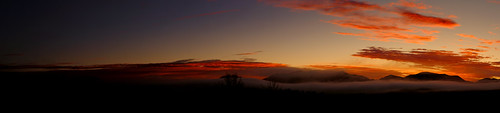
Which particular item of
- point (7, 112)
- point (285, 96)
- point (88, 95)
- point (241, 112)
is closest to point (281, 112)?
point (241, 112)

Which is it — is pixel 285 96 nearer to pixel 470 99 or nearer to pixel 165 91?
pixel 165 91

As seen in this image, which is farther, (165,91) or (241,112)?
(165,91)

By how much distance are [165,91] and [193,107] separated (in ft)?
27.3

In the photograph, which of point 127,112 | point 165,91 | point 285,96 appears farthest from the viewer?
point 285,96

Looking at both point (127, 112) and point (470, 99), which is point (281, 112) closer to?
point (127, 112)

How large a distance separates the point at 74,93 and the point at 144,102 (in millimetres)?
8886

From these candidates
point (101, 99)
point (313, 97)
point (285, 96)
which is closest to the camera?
point (101, 99)

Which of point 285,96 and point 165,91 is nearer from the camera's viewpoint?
point 165,91

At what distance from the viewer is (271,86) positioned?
27.6 metres

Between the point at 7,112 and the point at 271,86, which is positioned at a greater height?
the point at 271,86

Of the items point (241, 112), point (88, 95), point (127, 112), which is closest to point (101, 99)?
point (88, 95)

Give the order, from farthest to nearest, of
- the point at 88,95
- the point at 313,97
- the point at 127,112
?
1. the point at 313,97
2. the point at 88,95
3. the point at 127,112

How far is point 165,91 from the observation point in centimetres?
3070

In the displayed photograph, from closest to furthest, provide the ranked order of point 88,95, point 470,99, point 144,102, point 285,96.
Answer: point 144,102 < point 88,95 < point 285,96 < point 470,99
